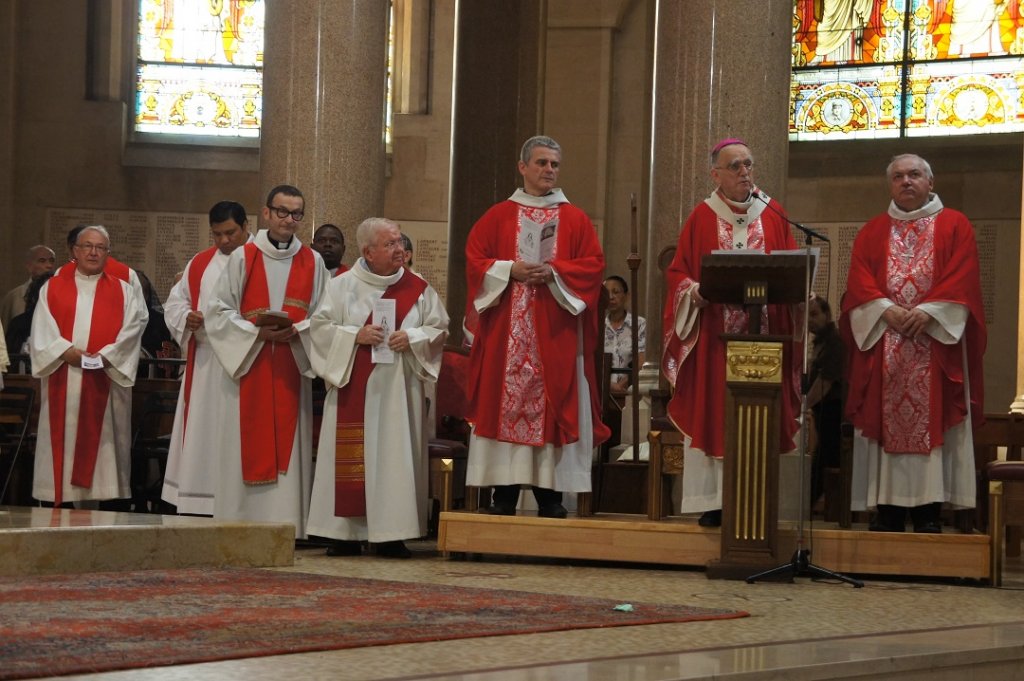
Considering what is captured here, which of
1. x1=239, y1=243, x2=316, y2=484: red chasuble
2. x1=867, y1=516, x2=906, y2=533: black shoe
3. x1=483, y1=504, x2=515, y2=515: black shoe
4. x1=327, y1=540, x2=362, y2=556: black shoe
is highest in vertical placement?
x1=239, y1=243, x2=316, y2=484: red chasuble

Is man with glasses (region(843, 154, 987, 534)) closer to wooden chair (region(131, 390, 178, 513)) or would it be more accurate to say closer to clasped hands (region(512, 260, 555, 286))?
clasped hands (region(512, 260, 555, 286))

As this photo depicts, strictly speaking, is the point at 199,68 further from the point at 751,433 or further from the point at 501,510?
the point at 751,433

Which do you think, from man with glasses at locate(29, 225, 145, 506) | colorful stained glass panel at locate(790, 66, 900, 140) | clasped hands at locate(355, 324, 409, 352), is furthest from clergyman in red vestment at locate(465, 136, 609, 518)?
colorful stained glass panel at locate(790, 66, 900, 140)

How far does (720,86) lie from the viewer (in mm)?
8898

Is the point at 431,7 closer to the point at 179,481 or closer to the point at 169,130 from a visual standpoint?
the point at 169,130

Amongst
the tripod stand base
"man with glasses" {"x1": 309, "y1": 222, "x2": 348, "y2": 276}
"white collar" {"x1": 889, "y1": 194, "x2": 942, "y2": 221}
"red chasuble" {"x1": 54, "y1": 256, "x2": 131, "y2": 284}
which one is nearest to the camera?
the tripod stand base

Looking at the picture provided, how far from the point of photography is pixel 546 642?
4.73m

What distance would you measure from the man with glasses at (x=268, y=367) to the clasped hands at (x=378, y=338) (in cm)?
40

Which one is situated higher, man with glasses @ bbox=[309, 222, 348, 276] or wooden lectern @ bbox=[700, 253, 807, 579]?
man with glasses @ bbox=[309, 222, 348, 276]

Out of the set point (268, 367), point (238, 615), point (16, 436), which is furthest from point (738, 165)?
point (16, 436)

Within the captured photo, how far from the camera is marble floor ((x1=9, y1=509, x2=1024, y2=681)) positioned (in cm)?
417

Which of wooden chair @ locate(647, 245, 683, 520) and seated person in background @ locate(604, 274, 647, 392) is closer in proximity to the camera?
wooden chair @ locate(647, 245, 683, 520)

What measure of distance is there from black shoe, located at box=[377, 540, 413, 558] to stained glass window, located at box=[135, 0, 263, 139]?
29.7 ft

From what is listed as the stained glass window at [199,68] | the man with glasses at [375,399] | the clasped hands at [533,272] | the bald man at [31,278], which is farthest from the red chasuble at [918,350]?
the stained glass window at [199,68]
